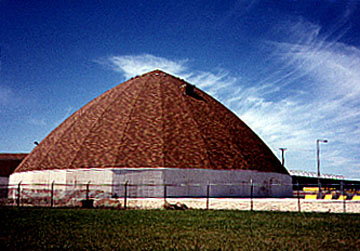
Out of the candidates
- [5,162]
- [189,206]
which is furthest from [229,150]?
[5,162]

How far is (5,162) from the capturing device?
272 feet

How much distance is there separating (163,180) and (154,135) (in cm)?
682

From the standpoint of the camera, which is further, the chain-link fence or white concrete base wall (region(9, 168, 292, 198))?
white concrete base wall (region(9, 168, 292, 198))

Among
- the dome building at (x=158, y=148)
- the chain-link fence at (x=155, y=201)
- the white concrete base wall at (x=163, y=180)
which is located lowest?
the chain-link fence at (x=155, y=201)

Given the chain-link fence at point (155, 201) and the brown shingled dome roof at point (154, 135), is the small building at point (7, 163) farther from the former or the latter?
the chain-link fence at point (155, 201)

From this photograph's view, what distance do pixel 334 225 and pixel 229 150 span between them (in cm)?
2704

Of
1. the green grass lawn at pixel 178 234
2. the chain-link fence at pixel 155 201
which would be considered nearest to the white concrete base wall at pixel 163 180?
the chain-link fence at pixel 155 201

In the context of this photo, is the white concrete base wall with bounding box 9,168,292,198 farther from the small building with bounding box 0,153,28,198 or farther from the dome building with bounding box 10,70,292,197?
the small building with bounding box 0,153,28,198

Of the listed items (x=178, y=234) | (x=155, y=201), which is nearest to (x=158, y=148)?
(x=155, y=201)

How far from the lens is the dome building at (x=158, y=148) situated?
41031mm

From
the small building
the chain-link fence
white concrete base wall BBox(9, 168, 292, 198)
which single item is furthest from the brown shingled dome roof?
the small building

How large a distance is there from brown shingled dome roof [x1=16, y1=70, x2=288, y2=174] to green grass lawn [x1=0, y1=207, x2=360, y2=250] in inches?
870

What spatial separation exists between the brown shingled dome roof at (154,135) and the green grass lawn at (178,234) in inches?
870

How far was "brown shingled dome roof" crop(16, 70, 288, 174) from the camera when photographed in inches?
1692
